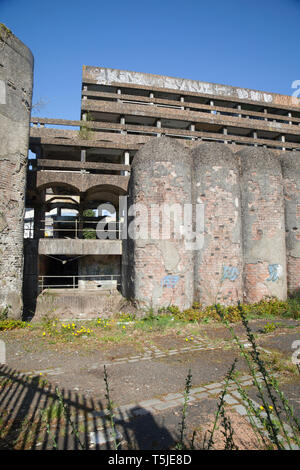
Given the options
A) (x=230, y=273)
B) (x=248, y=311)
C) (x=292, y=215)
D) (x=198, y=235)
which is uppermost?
(x=292, y=215)

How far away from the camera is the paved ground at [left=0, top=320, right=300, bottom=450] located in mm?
3443

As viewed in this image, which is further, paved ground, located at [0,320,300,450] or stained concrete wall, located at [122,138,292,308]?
stained concrete wall, located at [122,138,292,308]

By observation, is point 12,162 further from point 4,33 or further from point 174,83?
point 174,83

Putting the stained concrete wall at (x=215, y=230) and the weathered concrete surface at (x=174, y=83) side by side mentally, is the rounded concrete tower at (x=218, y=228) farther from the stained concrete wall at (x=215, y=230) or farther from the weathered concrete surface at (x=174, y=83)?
the weathered concrete surface at (x=174, y=83)

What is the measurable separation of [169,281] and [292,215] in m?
6.73

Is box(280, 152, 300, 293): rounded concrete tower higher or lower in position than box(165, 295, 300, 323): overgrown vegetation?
higher

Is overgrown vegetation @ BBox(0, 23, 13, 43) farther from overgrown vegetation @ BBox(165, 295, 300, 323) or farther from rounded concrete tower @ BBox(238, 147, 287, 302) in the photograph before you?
overgrown vegetation @ BBox(165, 295, 300, 323)

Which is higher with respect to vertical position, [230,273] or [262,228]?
[262,228]

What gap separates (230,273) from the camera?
10977 mm

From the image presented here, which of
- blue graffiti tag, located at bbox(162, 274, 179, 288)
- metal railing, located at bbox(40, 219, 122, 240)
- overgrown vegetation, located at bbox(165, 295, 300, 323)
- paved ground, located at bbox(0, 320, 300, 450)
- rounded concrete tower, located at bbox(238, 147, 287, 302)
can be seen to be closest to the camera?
paved ground, located at bbox(0, 320, 300, 450)

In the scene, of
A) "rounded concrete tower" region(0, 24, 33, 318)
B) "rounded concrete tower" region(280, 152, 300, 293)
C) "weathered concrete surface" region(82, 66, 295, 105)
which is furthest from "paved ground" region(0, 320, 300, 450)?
"weathered concrete surface" region(82, 66, 295, 105)

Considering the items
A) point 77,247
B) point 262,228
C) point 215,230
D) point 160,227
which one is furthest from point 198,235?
→ point 77,247
